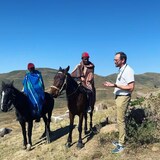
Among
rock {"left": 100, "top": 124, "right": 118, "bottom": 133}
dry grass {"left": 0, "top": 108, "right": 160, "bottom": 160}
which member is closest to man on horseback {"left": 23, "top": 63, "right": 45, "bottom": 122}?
dry grass {"left": 0, "top": 108, "right": 160, "bottom": 160}

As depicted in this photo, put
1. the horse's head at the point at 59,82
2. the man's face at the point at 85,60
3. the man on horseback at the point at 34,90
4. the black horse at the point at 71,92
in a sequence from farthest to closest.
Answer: the man on horseback at the point at 34,90 < the man's face at the point at 85,60 < the black horse at the point at 71,92 < the horse's head at the point at 59,82

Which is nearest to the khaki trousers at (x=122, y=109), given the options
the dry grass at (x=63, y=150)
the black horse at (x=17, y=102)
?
the dry grass at (x=63, y=150)

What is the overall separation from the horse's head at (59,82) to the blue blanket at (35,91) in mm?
2515

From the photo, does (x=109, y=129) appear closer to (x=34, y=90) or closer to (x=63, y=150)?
(x=63, y=150)

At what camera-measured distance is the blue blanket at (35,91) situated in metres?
12.3

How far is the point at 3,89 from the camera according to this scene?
11273 mm

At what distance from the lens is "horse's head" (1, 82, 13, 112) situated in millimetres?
11195

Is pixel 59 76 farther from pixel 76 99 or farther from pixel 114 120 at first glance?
pixel 114 120

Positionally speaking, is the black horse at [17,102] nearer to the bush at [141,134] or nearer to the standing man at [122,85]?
the bush at [141,134]

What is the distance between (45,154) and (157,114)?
488 cm

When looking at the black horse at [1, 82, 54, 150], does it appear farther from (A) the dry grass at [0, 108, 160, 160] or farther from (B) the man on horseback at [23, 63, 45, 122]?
(A) the dry grass at [0, 108, 160, 160]

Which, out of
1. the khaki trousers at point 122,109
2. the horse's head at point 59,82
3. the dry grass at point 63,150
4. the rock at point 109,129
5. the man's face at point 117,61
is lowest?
→ the dry grass at point 63,150

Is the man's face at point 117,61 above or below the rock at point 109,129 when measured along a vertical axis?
above

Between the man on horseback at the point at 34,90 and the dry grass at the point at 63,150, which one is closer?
the dry grass at the point at 63,150
